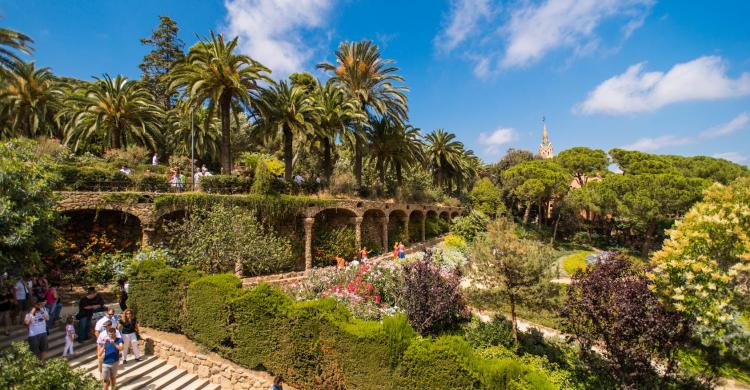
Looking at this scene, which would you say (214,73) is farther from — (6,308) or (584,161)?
(584,161)

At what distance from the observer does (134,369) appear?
9.73 meters

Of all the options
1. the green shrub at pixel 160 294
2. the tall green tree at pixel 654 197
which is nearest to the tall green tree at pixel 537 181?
the tall green tree at pixel 654 197

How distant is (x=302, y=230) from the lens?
18.8 m

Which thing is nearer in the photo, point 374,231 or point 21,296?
point 21,296

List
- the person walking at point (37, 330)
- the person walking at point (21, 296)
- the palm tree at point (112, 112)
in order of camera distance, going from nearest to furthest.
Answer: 1. the person walking at point (37, 330)
2. the person walking at point (21, 296)
3. the palm tree at point (112, 112)

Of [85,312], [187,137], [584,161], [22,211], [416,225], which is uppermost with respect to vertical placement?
[187,137]

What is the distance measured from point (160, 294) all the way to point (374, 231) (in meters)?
15.5

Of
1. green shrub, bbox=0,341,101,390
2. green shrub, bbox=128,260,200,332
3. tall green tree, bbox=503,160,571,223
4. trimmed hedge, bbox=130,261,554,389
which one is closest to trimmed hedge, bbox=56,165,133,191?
green shrub, bbox=128,260,200,332

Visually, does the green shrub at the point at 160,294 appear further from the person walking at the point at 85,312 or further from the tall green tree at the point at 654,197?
the tall green tree at the point at 654,197

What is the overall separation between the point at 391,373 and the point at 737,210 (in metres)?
9.31

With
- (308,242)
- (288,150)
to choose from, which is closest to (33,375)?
(308,242)

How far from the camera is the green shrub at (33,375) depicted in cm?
630

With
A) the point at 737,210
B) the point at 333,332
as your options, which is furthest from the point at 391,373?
the point at 737,210

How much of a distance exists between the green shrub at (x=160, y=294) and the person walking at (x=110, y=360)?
2.98m
